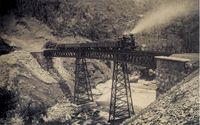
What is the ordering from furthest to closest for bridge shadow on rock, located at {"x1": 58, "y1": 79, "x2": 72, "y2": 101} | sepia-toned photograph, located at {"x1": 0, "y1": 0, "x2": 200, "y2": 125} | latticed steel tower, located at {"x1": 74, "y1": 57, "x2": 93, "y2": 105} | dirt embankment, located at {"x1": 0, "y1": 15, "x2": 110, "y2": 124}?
bridge shadow on rock, located at {"x1": 58, "y1": 79, "x2": 72, "y2": 101}
latticed steel tower, located at {"x1": 74, "y1": 57, "x2": 93, "y2": 105}
dirt embankment, located at {"x1": 0, "y1": 15, "x2": 110, "y2": 124}
sepia-toned photograph, located at {"x1": 0, "y1": 0, "x2": 200, "y2": 125}

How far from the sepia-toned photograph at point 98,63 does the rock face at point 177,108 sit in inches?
2.2

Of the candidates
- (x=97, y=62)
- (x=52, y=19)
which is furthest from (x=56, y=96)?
(x=52, y=19)

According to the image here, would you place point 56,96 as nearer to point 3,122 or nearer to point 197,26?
point 3,122

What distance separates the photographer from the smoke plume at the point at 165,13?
52.6 metres

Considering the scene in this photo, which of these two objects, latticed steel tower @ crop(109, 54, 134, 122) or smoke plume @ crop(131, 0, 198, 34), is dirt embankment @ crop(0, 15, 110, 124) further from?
smoke plume @ crop(131, 0, 198, 34)

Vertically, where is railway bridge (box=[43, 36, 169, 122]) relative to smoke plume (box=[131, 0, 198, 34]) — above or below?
below

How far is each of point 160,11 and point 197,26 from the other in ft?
26.5

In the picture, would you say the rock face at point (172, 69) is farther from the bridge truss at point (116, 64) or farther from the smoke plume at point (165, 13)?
the smoke plume at point (165, 13)

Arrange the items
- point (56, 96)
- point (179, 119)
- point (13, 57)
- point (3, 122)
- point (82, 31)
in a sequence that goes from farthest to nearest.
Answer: point (82, 31), point (13, 57), point (56, 96), point (3, 122), point (179, 119)

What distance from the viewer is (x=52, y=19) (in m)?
56.2

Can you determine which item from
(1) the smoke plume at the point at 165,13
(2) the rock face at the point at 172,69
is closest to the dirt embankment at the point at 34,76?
(1) the smoke plume at the point at 165,13

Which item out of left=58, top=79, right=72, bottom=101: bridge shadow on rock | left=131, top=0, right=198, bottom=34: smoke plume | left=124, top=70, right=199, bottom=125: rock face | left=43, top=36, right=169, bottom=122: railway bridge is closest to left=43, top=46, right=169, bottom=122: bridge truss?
left=43, top=36, right=169, bottom=122: railway bridge

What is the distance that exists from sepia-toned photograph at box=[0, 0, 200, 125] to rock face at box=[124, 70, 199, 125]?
0.05 m

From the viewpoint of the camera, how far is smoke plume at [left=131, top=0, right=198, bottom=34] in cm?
5262
